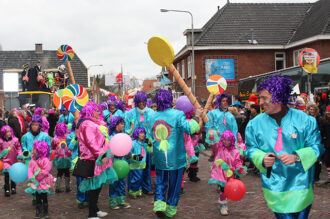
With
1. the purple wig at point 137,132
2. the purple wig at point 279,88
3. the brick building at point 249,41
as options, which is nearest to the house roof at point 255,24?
the brick building at point 249,41

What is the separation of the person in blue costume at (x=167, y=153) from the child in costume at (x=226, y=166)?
2.11 ft

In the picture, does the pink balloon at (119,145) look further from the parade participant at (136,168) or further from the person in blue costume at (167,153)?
the parade participant at (136,168)

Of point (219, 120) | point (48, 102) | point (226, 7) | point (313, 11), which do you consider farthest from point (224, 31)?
point (219, 120)

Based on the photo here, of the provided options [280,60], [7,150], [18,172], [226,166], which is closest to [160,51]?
[226,166]

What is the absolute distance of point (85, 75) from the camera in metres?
44.4

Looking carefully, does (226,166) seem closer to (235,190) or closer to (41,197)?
(235,190)

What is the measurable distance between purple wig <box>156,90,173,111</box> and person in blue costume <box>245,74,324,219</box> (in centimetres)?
234

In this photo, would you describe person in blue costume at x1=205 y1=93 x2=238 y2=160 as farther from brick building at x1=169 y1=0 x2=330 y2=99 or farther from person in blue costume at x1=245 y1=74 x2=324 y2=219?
brick building at x1=169 y1=0 x2=330 y2=99

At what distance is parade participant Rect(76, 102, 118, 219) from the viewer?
504 cm

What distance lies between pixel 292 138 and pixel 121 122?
3.75m

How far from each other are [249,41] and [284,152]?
1077 inches

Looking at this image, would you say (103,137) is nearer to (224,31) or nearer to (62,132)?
(62,132)

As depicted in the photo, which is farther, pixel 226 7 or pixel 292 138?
pixel 226 7

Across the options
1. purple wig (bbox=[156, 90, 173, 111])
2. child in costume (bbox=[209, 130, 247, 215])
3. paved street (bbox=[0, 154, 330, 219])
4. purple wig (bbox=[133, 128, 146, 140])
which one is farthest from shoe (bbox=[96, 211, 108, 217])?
purple wig (bbox=[156, 90, 173, 111])
